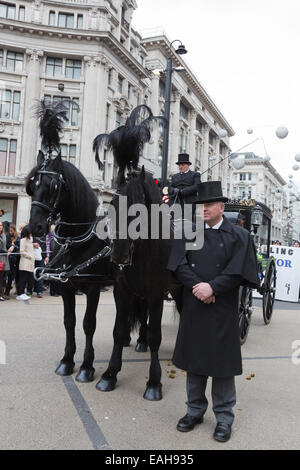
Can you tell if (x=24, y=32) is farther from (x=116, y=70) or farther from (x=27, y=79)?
(x=116, y=70)

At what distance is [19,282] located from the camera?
10250 millimetres

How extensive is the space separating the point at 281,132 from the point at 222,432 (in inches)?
510

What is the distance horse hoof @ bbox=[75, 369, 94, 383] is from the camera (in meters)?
4.23

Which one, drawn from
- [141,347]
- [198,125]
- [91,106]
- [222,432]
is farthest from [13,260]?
[198,125]

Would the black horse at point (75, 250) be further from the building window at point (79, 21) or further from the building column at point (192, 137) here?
the building column at point (192, 137)

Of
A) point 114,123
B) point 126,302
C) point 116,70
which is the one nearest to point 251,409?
point 126,302

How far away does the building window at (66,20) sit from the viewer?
96.9 ft

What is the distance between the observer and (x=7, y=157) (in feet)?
93.5

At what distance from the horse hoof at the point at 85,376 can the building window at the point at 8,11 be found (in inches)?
1252

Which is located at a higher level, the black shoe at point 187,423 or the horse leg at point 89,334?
the horse leg at point 89,334

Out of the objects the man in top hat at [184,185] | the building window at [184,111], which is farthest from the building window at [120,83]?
the man in top hat at [184,185]

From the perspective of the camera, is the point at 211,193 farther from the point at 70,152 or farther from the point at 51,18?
the point at 51,18

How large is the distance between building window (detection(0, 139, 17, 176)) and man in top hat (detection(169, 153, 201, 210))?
25210 millimetres
